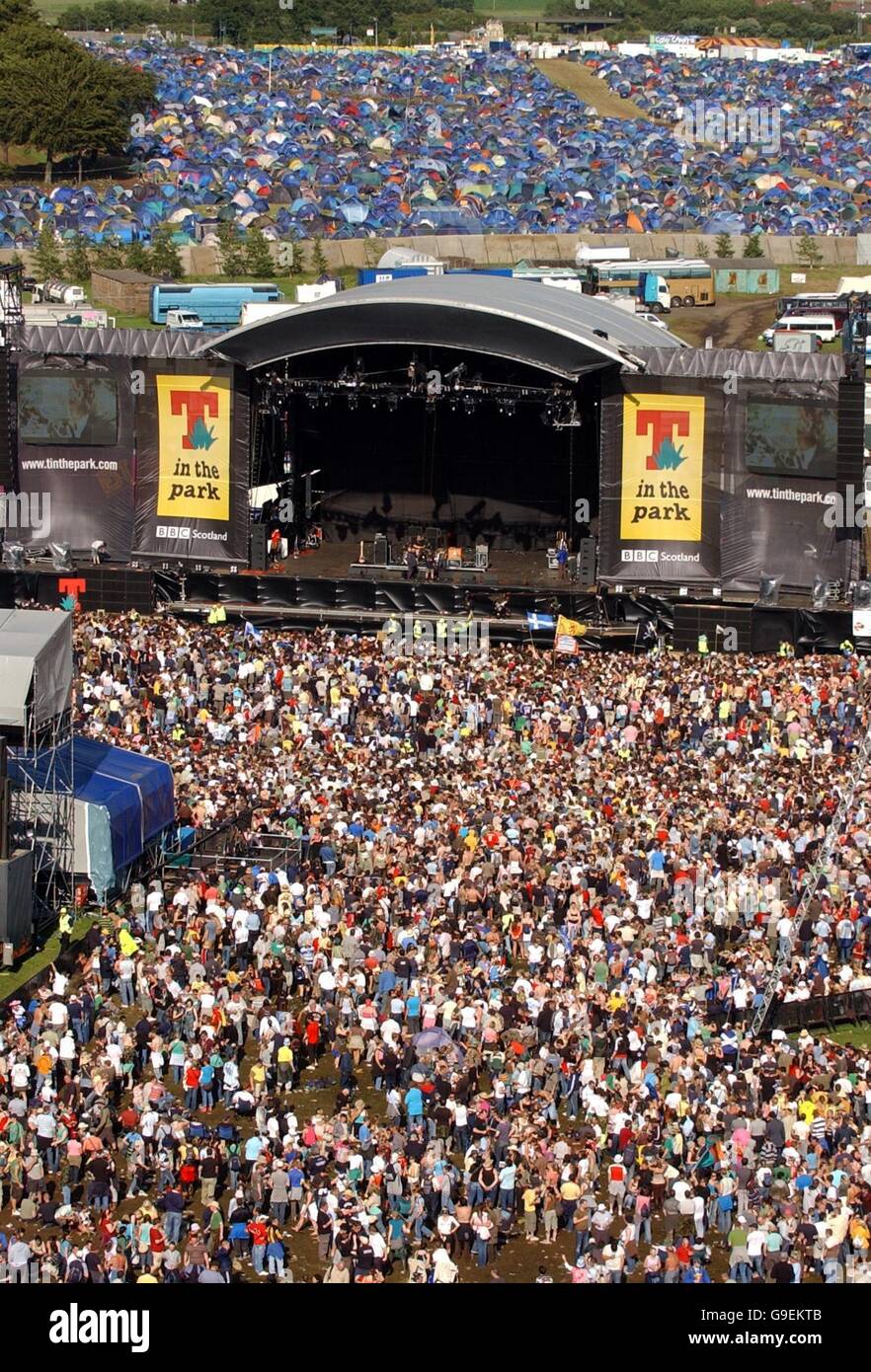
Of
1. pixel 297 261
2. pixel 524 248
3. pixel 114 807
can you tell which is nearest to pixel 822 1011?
pixel 114 807

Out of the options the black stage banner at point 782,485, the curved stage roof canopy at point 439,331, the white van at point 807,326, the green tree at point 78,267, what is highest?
the green tree at point 78,267

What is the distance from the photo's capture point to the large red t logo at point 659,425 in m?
38.2

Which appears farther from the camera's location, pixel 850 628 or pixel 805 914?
pixel 850 628

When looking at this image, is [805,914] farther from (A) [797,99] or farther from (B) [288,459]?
(A) [797,99]

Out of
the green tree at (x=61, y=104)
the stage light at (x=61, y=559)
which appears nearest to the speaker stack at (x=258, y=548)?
the stage light at (x=61, y=559)

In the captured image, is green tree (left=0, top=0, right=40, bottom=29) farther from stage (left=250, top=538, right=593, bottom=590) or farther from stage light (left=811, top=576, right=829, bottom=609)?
stage light (left=811, top=576, right=829, bottom=609)

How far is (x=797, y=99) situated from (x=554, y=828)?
8574 cm

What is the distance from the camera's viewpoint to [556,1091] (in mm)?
20875

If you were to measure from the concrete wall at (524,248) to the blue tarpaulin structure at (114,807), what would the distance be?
48173mm

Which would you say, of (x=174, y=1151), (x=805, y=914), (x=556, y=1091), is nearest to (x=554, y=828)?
(x=805, y=914)

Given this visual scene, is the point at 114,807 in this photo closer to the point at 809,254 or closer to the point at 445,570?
the point at 445,570

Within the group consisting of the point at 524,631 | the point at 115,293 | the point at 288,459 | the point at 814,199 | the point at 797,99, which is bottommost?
the point at 524,631

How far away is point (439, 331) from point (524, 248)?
127 ft

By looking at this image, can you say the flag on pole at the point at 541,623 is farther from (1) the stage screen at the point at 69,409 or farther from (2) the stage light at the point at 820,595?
(1) the stage screen at the point at 69,409
